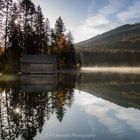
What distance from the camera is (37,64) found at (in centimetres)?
5934

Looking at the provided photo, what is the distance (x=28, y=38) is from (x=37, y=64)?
62.8 feet

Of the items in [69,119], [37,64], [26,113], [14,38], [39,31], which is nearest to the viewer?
[69,119]

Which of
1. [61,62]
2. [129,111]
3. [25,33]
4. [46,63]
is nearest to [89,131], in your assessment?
[129,111]

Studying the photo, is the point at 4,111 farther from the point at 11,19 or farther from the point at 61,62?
the point at 61,62

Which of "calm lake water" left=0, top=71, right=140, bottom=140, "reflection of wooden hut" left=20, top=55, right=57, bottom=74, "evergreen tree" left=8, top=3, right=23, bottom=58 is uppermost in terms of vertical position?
"evergreen tree" left=8, top=3, right=23, bottom=58

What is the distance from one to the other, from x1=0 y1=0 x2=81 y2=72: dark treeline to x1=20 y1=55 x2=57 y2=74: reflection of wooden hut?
141 centimetres

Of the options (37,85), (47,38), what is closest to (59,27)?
(47,38)

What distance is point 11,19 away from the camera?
65.3 meters

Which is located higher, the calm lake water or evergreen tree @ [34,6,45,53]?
evergreen tree @ [34,6,45,53]

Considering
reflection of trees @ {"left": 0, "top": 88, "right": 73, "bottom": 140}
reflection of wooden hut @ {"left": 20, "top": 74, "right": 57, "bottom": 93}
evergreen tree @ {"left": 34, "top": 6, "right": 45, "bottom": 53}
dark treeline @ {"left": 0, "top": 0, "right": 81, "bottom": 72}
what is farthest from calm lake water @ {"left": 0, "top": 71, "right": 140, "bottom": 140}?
evergreen tree @ {"left": 34, "top": 6, "right": 45, "bottom": 53}

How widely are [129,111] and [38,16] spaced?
245 feet

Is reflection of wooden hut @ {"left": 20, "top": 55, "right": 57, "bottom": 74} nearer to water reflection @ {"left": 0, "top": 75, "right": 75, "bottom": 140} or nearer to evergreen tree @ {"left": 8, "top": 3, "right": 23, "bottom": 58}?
evergreen tree @ {"left": 8, "top": 3, "right": 23, "bottom": 58}

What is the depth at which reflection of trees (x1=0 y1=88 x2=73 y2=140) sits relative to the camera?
39.3 ft

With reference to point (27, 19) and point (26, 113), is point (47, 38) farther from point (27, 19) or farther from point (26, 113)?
point (26, 113)
